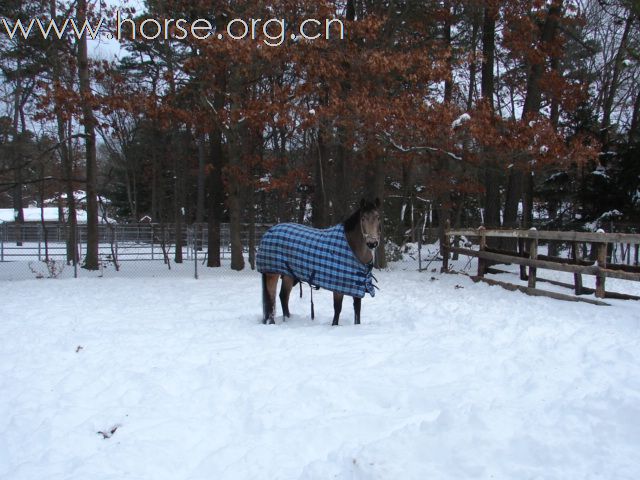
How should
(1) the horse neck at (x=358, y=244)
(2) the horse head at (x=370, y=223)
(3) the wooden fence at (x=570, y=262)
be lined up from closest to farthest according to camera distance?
(2) the horse head at (x=370, y=223)
(1) the horse neck at (x=358, y=244)
(3) the wooden fence at (x=570, y=262)

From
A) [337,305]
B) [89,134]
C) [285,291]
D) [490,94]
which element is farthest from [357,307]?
[490,94]

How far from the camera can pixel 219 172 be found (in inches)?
573

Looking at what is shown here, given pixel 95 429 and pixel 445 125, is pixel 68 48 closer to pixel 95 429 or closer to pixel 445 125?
pixel 445 125

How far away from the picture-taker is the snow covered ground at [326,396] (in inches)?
112

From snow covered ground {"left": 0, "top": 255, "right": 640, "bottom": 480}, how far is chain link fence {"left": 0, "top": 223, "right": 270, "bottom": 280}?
659 centimetres

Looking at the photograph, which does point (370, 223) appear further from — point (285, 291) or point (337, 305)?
point (285, 291)

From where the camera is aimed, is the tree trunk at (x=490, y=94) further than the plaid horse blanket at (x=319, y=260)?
Yes

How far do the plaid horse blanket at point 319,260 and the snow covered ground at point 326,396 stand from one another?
1.81 feet

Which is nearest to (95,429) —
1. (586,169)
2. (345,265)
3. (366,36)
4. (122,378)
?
(122,378)

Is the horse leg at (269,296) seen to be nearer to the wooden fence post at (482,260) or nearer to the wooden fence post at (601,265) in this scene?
the wooden fence post at (601,265)

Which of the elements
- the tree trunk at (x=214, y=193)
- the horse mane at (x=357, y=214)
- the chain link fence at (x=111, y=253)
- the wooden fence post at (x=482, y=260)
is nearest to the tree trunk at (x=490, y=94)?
the wooden fence post at (x=482, y=260)

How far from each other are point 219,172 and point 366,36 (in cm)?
567

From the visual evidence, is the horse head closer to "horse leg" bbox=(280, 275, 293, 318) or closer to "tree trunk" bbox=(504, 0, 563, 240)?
"horse leg" bbox=(280, 275, 293, 318)

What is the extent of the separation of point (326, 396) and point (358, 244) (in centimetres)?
275
